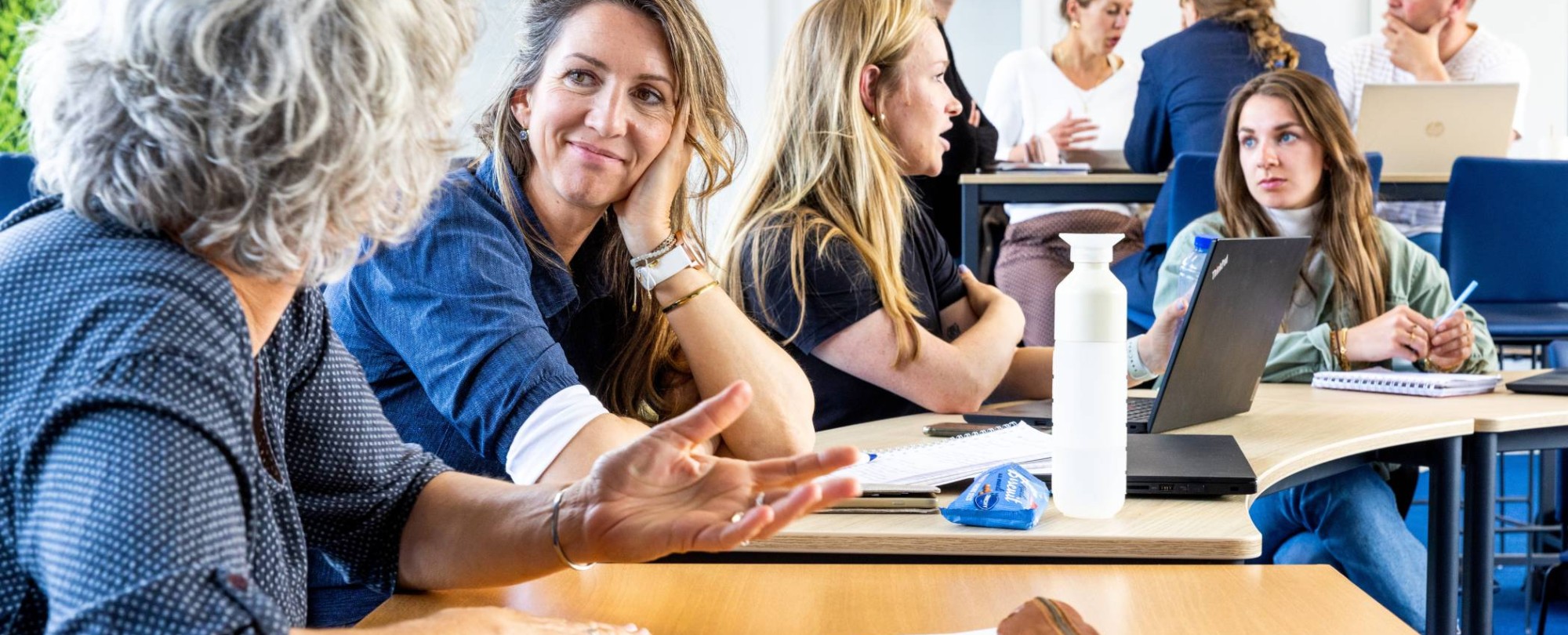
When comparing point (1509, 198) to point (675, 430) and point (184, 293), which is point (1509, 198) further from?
point (184, 293)

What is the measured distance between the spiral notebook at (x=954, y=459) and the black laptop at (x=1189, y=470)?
0.06 metres

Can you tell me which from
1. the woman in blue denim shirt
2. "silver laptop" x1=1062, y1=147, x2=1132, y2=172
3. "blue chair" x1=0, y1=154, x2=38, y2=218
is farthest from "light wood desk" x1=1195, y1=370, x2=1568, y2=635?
"silver laptop" x1=1062, y1=147, x2=1132, y2=172

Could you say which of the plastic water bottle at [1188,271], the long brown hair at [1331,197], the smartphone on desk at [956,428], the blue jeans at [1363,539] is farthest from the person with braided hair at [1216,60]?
the smartphone on desk at [956,428]

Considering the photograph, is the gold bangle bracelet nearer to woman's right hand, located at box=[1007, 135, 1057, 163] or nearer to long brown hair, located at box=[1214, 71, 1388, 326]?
long brown hair, located at box=[1214, 71, 1388, 326]

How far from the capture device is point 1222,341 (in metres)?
1.70

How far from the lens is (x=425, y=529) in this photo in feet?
3.29

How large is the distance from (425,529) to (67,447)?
400 millimetres

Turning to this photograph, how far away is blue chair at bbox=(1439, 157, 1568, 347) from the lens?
3.75 metres

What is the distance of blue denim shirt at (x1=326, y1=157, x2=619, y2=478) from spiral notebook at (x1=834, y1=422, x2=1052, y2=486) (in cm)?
31

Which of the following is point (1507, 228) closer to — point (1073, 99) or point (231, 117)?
point (1073, 99)

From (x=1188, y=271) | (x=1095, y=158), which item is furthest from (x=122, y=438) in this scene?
(x=1095, y=158)

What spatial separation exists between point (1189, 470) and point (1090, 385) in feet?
0.75

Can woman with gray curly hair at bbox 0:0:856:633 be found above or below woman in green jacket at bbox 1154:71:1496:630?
above

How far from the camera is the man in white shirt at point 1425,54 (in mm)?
4715
